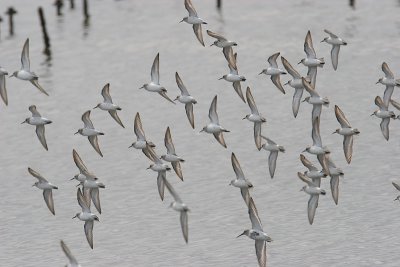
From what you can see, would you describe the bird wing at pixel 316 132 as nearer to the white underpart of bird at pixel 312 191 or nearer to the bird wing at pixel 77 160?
the white underpart of bird at pixel 312 191

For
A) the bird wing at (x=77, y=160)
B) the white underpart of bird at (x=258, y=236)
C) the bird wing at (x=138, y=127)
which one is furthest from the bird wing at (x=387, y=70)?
the bird wing at (x=77, y=160)

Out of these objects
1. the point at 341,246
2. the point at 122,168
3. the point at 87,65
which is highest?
the point at 341,246

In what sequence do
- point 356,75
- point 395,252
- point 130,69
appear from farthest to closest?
point 130,69 → point 356,75 → point 395,252

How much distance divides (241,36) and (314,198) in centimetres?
5295

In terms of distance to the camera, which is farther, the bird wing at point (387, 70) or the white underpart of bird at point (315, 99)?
the bird wing at point (387, 70)

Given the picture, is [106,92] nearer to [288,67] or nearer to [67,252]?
[288,67]

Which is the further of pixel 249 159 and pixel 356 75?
pixel 356 75

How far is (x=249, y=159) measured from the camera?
7381 cm

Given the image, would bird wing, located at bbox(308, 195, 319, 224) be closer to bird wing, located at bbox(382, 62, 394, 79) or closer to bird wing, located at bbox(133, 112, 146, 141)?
bird wing, located at bbox(382, 62, 394, 79)

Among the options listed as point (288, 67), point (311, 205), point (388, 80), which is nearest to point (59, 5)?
point (311, 205)

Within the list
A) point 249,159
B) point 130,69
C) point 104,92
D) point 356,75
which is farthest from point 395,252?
point 130,69

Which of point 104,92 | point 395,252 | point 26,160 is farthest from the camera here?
point 26,160

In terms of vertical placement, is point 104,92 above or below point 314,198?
above

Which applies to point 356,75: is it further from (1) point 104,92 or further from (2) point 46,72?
(1) point 104,92
